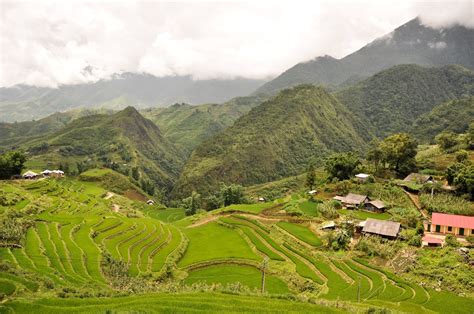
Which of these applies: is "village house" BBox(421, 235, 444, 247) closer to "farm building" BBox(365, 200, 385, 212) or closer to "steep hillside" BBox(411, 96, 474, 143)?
"farm building" BBox(365, 200, 385, 212)

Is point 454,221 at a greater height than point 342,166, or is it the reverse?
point 342,166

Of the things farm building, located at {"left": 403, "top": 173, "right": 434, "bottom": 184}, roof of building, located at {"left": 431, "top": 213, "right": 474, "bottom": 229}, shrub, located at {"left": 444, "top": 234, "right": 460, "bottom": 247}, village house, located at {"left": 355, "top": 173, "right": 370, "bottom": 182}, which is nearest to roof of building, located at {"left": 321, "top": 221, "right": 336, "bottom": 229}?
roof of building, located at {"left": 431, "top": 213, "right": 474, "bottom": 229}

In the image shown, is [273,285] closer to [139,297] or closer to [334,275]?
[334,275]

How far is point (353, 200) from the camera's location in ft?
206

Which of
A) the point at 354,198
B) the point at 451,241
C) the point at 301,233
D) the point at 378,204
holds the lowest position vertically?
the point at 451,241

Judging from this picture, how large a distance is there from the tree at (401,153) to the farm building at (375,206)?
20.5 metres

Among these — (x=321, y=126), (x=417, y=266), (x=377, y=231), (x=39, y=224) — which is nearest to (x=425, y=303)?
(x=417, y=266)

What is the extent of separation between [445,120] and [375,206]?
126063 millimetres

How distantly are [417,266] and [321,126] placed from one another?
14961 centimetres

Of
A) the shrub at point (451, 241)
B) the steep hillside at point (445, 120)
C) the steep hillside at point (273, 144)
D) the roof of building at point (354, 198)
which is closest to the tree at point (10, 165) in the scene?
the steep hillside at point (273, 144)

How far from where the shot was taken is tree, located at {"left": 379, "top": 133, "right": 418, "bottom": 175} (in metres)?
76.8

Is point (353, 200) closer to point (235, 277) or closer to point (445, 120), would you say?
point (235, 277)

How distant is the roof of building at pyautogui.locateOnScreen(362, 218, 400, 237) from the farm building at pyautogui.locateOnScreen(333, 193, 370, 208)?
11912mm

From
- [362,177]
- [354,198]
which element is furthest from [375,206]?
[362,177]
